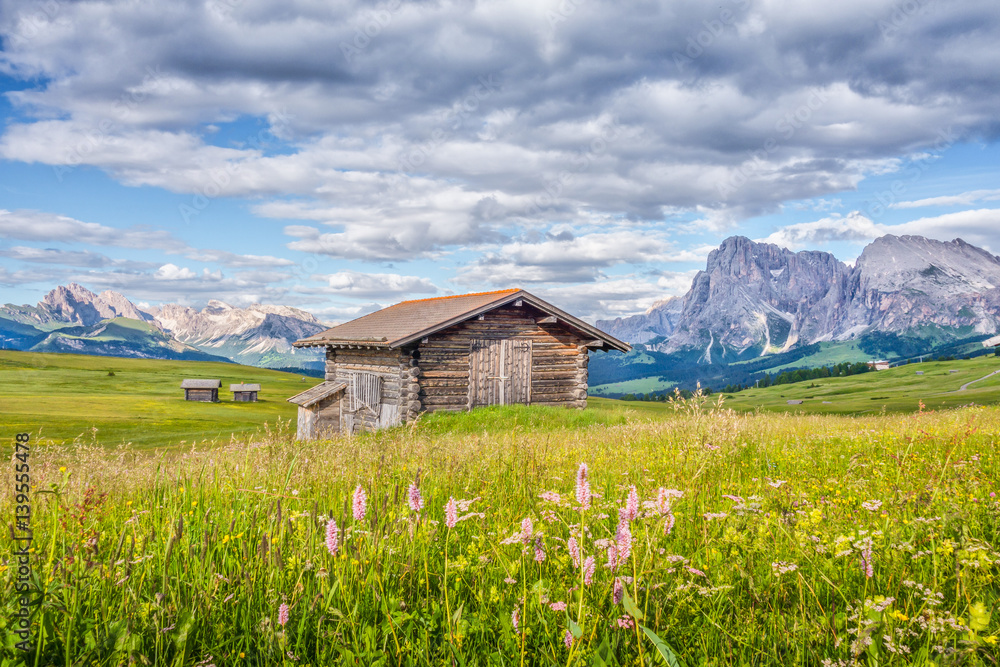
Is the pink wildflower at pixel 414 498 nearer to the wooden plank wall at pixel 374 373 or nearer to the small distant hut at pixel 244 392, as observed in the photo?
the wooden plank wall at pixel 374 373

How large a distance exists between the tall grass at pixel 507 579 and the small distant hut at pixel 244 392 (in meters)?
53.9

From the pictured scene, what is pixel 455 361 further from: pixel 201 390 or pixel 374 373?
pixel 201 390

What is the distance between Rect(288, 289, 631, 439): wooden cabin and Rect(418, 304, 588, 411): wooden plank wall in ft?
0.14

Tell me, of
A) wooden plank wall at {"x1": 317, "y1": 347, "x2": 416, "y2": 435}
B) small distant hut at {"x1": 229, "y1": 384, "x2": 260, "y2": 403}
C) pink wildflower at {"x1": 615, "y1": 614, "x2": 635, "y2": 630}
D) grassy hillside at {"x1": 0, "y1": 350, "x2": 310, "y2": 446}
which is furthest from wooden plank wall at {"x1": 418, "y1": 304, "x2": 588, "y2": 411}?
small distant hut at {"x1": 229, "y1": 384, "x2": 260, "y2": 403}

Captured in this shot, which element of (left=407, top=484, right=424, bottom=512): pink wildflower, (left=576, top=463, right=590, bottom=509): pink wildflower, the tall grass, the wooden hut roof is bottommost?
the wooden hut roof

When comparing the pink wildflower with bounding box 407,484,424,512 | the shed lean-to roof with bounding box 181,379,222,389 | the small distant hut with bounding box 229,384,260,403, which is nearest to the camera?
the pink wildflower with bounding box 407,484,424,512

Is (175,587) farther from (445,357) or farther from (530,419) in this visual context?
(445,357)

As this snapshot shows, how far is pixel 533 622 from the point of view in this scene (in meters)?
2.45

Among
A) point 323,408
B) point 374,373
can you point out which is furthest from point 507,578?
point 323,408

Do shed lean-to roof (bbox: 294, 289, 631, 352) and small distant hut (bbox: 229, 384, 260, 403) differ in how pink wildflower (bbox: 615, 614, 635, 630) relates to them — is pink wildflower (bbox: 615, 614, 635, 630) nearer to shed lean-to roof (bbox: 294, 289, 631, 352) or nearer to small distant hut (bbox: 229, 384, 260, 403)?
shed lean-to roof (bbox: 294, 289, 631, 352)

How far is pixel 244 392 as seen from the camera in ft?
182

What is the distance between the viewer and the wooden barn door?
78.1ft

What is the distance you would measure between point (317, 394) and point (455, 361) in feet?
24.6

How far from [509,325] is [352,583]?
2182 centimetres
